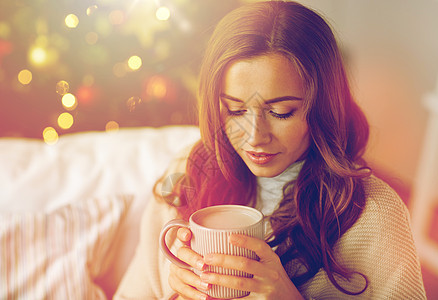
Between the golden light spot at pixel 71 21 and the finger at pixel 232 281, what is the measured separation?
0.42 meters

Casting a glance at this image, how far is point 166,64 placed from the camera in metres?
0.57

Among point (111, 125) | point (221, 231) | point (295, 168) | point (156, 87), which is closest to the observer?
point (221, 231)

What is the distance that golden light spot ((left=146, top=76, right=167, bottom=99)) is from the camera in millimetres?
577

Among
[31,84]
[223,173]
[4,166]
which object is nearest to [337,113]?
[223,173]

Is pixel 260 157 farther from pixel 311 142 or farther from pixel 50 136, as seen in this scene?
pixel 50 136

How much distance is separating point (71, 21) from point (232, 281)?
45cm

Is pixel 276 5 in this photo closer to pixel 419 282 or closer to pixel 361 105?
pixel 361 105

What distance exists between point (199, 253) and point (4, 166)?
0.55m

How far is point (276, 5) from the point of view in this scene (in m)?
0.42

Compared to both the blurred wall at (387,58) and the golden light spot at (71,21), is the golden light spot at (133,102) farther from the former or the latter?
the blurred wall at (387,58)

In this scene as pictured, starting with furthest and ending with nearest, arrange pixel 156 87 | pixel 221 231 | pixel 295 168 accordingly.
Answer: pixel 156 87
pixel 295 168
pixel 221 231

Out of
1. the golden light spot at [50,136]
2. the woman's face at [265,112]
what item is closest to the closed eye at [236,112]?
the woman's face at [265,112]

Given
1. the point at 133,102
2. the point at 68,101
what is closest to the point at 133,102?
the point at 133,102

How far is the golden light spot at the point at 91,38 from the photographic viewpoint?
0.57 metres
